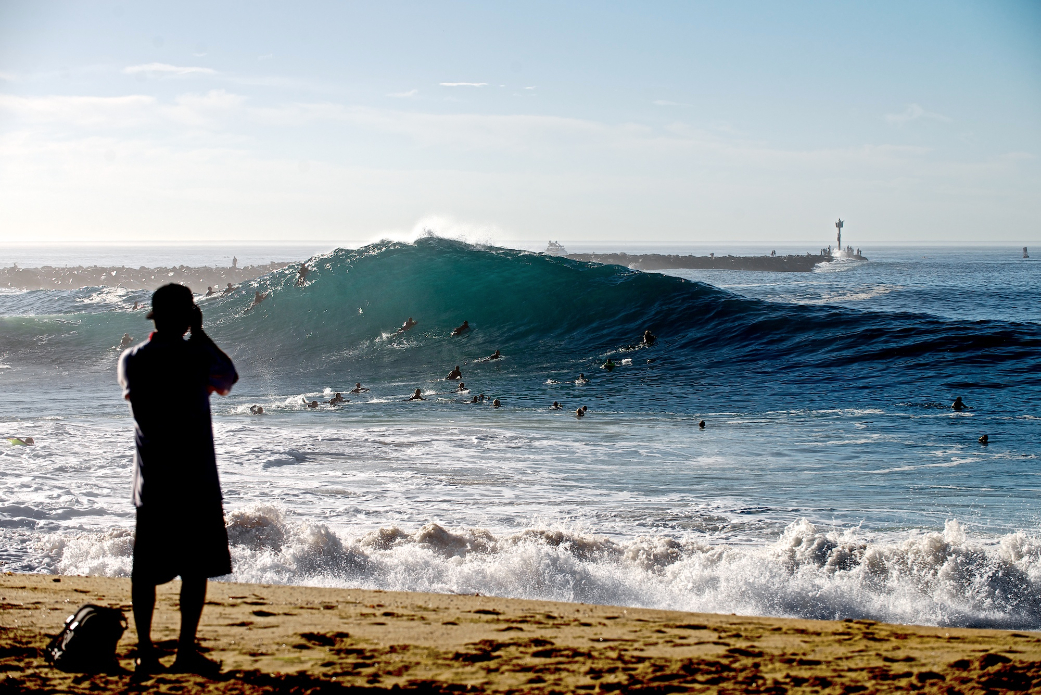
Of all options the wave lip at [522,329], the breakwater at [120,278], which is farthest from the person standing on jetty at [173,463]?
the breakwater at [120,278]

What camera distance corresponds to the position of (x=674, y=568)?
7.10m

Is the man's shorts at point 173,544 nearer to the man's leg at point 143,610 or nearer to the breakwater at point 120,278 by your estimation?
the man's leg at point 143,610

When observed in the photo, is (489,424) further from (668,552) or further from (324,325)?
(324,325)

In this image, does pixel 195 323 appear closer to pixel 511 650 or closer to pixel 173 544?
pixel 173 544

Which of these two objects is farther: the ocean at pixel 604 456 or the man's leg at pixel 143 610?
the ocean at pixel 604 456

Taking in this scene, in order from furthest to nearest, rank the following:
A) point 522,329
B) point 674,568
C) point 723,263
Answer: point 723,263 → point 522,329 → point 674,568

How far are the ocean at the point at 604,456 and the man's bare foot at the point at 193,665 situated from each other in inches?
121

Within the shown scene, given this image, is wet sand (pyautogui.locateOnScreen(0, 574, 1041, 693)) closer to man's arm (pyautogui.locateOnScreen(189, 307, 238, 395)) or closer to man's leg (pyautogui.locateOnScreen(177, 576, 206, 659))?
man's leg (pyautogui.locateOnScreen(177, 576, 206, 659))

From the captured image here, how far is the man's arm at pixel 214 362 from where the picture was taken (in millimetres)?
3877

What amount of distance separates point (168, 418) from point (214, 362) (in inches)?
12.8

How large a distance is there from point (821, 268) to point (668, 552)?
299 feet

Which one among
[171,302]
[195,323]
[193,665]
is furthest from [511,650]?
[171,302]

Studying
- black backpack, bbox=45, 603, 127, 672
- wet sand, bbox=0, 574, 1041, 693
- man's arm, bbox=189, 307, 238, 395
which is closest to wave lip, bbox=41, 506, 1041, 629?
wet sand, bbox=0, 574, 1041, 693

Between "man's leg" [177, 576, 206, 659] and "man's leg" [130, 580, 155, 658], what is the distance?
Result: 5.5 inches
